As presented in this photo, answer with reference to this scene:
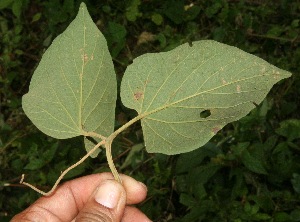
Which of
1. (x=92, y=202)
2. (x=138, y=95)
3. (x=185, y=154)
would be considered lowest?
(x=185, y=154)

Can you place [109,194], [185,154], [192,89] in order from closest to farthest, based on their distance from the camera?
[192,89] → [109,194] → [185,154]

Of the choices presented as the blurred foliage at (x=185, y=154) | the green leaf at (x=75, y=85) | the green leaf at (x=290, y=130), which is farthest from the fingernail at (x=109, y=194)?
the green leaf at (x=290, y=130)

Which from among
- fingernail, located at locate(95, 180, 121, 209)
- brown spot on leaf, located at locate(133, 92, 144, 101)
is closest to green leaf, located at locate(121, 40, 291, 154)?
brown spot on leaf, located at locate(133, 92, 144, 101)

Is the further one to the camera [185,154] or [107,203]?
[185,154]

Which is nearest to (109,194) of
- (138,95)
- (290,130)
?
(138,95)

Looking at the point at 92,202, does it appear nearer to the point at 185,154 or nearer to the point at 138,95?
the point at 138,95

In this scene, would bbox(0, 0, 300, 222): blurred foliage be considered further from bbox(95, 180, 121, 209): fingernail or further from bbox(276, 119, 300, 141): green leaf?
bbox(95, 180, 121, 209): fingernail

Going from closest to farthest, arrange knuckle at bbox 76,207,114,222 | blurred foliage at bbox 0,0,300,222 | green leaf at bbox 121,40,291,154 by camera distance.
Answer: green leaf at bbox 121,40,291,154 < knuckle at bbox 76,207,114,222 < blurred foliage at bbox 0,0,300,222

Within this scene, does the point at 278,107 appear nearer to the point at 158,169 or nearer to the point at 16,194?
the point at 158,169
